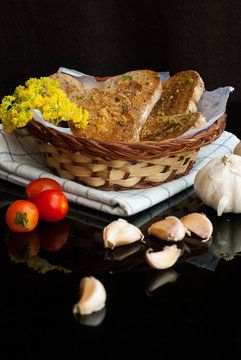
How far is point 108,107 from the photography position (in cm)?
203

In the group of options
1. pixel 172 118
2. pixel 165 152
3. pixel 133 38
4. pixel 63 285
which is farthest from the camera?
pixel 133 38

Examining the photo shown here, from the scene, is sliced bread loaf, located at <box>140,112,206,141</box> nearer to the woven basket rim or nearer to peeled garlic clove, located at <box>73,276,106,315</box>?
the woven basket rim

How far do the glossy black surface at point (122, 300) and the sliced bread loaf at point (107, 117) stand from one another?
0.41 meters

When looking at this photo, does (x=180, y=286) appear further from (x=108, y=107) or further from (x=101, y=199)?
(x=108, y=107)

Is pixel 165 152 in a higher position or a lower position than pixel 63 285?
higher

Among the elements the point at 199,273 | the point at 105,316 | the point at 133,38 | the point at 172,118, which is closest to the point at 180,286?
the point at 199,273

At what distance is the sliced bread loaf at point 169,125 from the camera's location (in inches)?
73.8

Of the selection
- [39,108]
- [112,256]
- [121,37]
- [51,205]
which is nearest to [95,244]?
[112,256]

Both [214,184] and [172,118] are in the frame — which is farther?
[172,118]

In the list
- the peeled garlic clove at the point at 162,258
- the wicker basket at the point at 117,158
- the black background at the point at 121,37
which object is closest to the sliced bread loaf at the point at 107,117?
the wicker basket at the point at 117,158

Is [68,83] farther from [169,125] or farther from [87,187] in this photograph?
[87,187]

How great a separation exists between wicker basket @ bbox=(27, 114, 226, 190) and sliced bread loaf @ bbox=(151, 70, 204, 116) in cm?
26

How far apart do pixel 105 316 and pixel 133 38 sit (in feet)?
7.99

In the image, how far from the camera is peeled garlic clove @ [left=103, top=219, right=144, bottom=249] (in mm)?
1483
